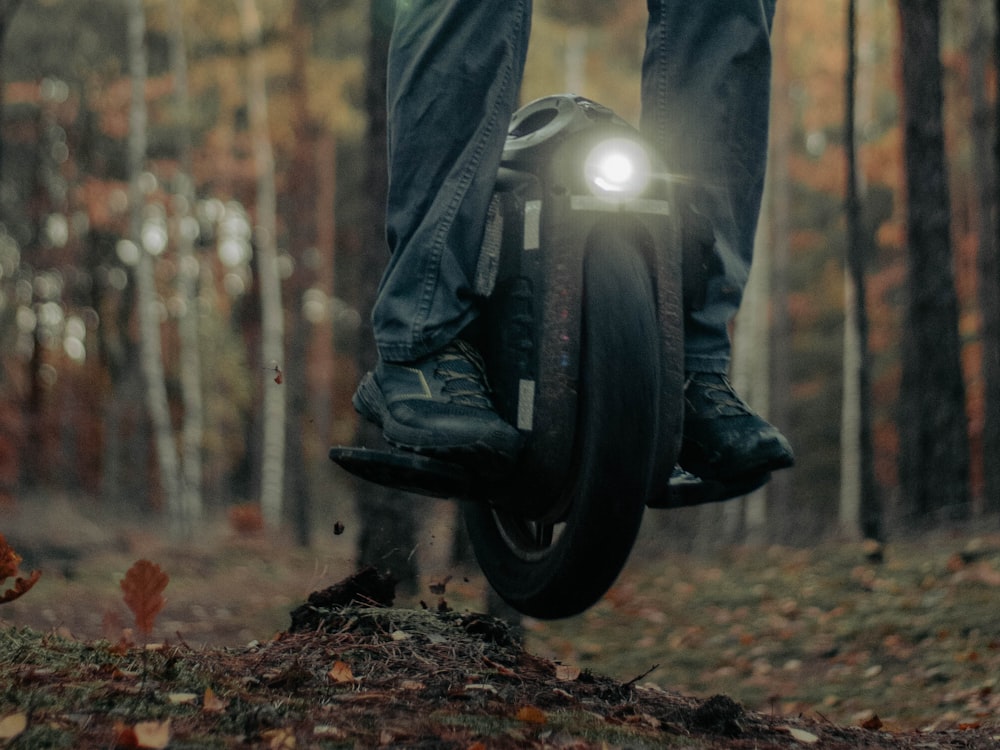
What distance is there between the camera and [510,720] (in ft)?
7.54

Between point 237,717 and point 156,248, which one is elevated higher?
point 156,248

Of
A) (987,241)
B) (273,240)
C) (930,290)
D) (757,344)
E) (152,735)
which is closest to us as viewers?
(152,735)

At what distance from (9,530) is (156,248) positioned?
1036 cm

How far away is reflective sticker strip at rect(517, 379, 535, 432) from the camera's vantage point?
223 centimetres

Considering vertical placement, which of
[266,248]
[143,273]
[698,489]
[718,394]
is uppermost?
[266,248]

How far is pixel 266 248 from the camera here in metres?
16.8

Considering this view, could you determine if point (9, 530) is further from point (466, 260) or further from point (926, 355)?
point (466, 260)

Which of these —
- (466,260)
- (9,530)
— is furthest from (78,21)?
(466,260)

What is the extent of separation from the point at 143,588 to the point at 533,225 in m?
1.53

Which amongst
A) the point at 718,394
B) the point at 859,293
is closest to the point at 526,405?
the point at 718,394

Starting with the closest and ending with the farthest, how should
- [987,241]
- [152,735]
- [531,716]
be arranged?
[152,735] < [531,716] < [987,241]

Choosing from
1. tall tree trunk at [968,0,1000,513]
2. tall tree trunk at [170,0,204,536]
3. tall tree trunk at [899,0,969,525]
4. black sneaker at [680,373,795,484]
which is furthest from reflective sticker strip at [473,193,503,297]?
tall tree trunk at [170,0,204,536]

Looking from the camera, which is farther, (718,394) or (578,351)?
(718,394)

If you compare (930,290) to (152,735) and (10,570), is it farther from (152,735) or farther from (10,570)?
(152,735)
